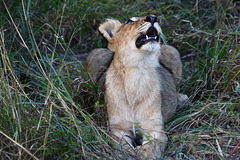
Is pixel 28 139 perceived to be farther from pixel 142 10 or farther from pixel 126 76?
pixel 142 10

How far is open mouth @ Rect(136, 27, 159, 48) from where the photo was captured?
4.08m

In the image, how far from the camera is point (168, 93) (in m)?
4.77

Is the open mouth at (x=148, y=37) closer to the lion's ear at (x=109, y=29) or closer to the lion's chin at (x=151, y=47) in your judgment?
the lion's chin at (x=151, y=47)

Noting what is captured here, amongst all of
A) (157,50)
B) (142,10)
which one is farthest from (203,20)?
(157,50)

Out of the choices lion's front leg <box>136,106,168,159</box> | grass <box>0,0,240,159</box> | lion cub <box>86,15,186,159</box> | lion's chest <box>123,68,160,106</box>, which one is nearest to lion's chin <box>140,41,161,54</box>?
lion cub <box>86,15,186,159</box>

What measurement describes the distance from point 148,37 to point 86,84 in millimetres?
1075

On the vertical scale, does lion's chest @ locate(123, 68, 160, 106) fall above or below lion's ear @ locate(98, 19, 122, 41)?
below

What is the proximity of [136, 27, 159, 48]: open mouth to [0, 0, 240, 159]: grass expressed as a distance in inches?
33.8

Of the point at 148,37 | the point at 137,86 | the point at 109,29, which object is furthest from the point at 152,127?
the point at 109,29

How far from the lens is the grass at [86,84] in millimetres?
3512

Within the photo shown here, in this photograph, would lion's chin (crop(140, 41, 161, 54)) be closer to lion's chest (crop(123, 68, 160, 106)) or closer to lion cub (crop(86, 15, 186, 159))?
lion cub (crop(86, 15, 186, 159))

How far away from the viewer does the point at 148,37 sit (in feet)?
13.7

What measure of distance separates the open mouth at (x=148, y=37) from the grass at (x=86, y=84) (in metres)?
0.86

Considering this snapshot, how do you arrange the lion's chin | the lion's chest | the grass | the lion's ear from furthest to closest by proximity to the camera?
the lion's ear → the lion's chest → the lion's chin → the grass
